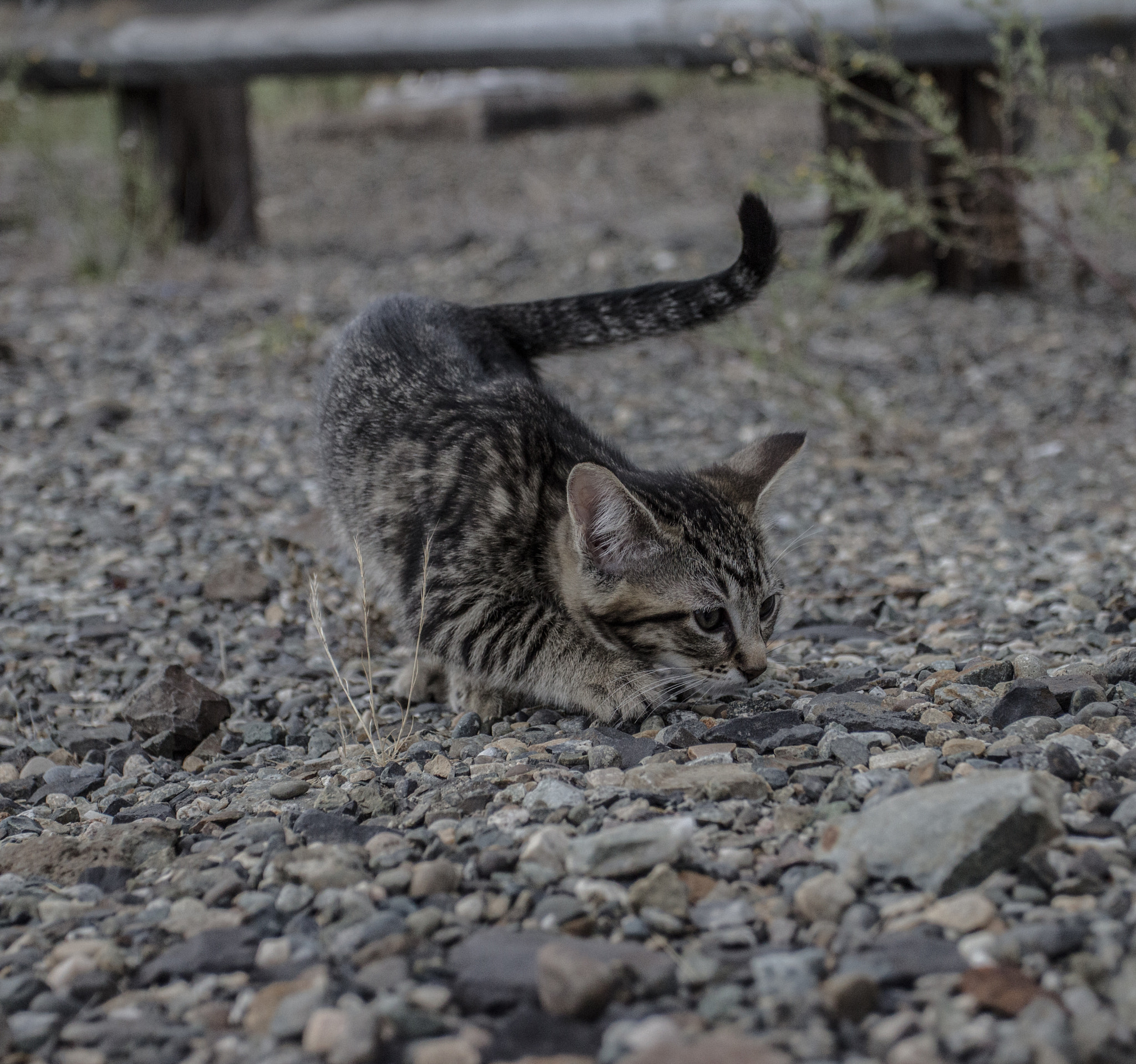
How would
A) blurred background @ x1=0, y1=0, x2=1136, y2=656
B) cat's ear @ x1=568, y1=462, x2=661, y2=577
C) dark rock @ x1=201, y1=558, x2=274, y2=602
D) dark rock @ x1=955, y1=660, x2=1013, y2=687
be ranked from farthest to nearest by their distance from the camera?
blurred background @ x1=0, y1=0, x2=1136, y2=656 → dark rock @ x1=201, y1=558, x2=274, y2=602 → dark rock @ x1=955, y1=660, x2=1013, y2=687 → cat's ear @ x1=568, y1=462, x2=661, y2=577

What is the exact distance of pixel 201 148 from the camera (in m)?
9.44

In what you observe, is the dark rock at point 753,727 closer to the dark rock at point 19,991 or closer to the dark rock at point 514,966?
the dark rock at point 514,966

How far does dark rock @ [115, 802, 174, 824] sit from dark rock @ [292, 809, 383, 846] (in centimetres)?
42

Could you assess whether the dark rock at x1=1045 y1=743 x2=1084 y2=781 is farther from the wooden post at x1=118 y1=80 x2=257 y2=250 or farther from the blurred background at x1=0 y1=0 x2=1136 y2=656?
the wooden post at x1=118 y1=80 x2=257 y2=250

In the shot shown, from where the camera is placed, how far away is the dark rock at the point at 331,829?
108 inches

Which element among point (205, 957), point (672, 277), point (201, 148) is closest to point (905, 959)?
point (205, 957)

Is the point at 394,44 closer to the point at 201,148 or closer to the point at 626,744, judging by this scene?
the point at 201,148

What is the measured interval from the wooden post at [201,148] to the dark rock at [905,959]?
8.50m

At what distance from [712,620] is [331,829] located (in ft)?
4.09

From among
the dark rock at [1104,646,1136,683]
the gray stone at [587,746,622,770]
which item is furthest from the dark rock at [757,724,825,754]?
the dark rock at [1104,646,1136,683]

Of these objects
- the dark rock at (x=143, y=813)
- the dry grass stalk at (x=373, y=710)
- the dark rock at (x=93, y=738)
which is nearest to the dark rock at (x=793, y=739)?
the dry grass stalk at (x=373, y=710)

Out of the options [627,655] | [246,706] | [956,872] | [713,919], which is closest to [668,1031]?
[713,919]

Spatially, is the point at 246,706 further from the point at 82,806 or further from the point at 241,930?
the point at 241,930

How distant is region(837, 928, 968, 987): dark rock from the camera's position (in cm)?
203
